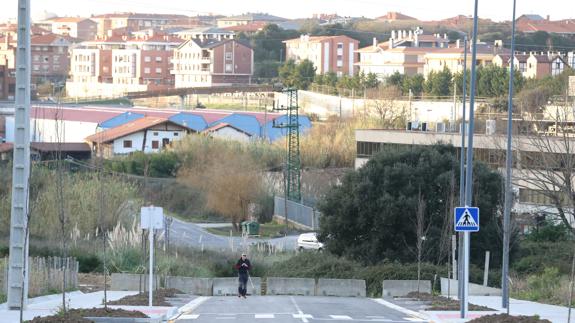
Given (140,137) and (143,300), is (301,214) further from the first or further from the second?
(143,300)

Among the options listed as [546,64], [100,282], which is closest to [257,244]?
[100,282]

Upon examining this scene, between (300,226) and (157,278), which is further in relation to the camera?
(300,226)

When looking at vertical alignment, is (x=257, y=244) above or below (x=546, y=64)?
below

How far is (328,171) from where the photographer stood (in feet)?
296

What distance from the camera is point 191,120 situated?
11356 cm

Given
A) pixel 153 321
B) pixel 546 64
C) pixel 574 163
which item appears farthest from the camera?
pixel 546 64

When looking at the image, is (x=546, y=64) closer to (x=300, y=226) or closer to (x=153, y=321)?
(x=300, y=226)

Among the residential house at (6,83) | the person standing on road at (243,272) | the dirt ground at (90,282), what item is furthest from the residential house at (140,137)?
the person standing on road at (243,272)

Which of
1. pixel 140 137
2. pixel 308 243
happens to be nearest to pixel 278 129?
pixel 140 137

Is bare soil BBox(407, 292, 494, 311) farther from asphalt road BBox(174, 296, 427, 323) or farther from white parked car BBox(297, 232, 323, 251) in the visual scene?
white parked car BBox(297, 232, 323, 251)

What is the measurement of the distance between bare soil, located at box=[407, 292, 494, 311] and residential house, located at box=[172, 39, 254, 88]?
15831cm

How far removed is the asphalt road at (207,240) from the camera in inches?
2377

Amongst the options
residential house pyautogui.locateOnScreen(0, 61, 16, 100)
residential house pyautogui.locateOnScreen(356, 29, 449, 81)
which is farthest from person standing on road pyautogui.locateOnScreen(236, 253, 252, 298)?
residential house pyautogui.locateOnScreen(356, 29, 449, 81)

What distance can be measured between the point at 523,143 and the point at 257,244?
15.0 metres
